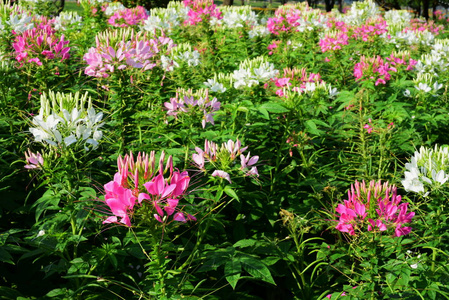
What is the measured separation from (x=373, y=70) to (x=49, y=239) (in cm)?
314

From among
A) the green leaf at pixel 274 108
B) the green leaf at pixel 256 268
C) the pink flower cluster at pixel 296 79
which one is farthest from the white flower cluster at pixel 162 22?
the green leaf at pixel 256 268

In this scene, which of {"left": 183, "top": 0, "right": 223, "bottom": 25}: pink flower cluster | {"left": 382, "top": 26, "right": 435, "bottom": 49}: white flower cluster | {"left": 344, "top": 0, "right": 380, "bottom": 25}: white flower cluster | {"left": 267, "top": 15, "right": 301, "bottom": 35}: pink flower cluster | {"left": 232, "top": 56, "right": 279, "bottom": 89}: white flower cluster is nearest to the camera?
{"left": 232, "top": 56, "right": 279, "bottom": 89}: white flower cluster

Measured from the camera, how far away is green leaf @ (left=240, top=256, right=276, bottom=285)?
69.8 inches

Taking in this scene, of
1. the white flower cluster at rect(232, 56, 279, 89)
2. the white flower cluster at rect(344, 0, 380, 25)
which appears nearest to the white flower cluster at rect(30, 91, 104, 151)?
the white flower cluster at rect(232, 56, 279, 89)

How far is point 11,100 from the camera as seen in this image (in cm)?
287

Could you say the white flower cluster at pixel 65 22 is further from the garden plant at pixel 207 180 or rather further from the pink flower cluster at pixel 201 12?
the pink flower cluster at pixel 201 12

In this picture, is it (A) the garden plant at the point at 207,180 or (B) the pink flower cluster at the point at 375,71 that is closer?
(A) the garden plant at the point at 207,180

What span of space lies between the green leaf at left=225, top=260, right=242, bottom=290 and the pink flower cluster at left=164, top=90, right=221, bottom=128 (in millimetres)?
970

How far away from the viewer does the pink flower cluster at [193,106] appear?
253 cm

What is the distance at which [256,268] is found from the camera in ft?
5.97

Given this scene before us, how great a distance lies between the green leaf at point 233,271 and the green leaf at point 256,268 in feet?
0.12

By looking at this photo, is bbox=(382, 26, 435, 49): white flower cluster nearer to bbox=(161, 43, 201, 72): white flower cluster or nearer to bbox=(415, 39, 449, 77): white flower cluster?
bbox=(415, 39, 449, 77): white flower cluster

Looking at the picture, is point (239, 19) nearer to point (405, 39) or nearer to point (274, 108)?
point (405, 39)

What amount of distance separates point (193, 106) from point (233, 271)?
1134mm
